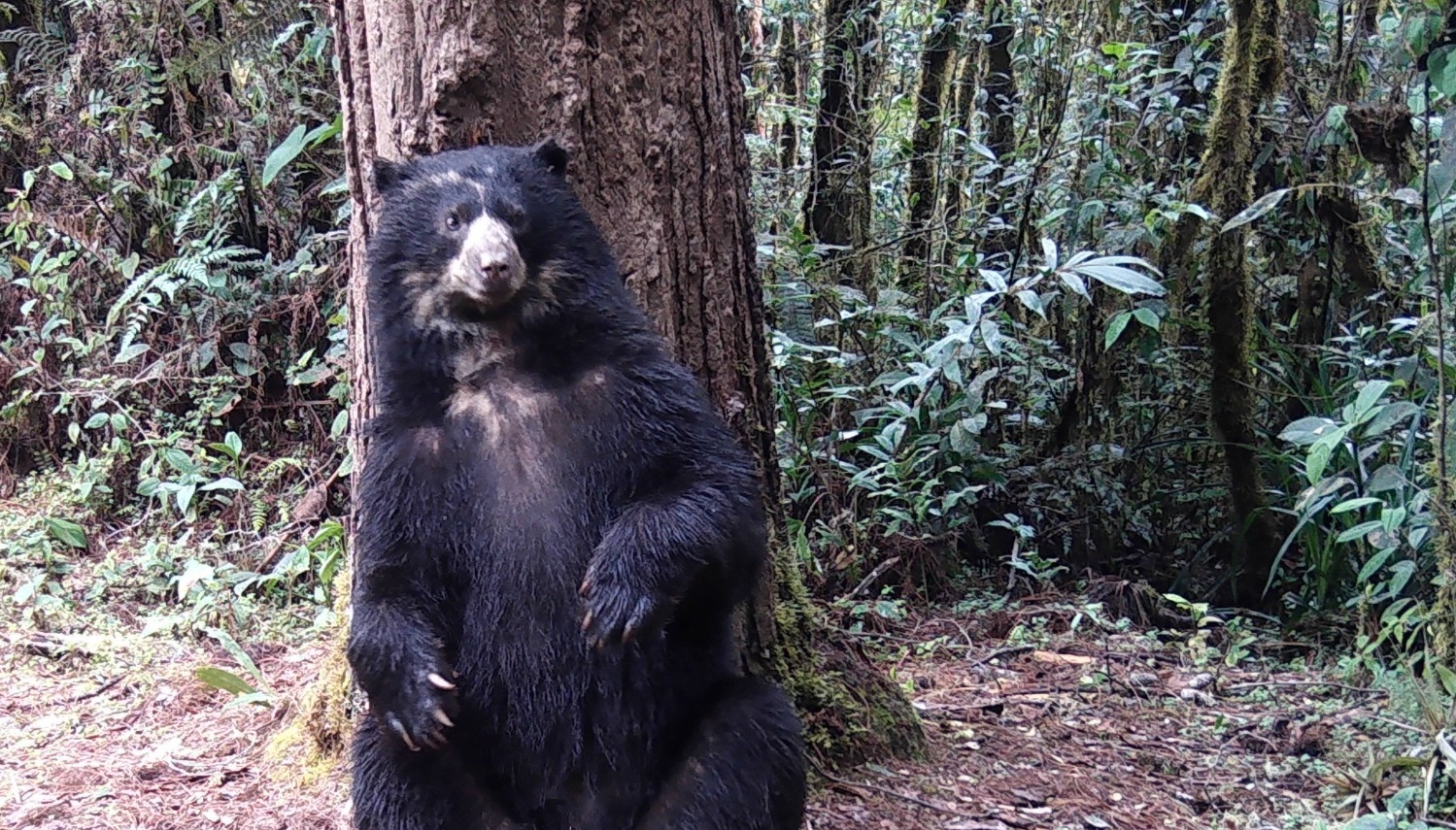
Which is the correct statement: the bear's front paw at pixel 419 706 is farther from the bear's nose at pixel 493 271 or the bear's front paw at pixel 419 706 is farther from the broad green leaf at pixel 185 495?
the broad green leaf at pixel 185 495

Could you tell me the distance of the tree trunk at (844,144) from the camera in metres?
8.37

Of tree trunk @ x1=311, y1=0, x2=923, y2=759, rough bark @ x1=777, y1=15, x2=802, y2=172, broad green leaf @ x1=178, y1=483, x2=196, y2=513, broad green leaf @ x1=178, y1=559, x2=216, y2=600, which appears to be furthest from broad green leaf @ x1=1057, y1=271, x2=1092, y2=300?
broad green leaf @ x1=178, y1=483, x2=196, y2=513

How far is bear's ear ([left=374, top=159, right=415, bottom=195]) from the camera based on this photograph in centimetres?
320

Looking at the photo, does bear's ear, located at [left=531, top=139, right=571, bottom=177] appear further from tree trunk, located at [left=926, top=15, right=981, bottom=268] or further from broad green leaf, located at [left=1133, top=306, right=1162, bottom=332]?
tree trunk, located at [left=926, top=15, right=981, bottom=268]

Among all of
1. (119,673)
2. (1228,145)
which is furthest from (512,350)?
(1228,145)

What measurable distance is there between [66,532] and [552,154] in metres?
4.92

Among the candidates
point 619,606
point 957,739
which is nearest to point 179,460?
point 957,739

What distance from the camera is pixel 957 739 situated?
4.37m

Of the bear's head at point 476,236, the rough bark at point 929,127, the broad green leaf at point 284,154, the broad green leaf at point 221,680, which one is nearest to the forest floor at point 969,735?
the broad green leaf at point 221,680

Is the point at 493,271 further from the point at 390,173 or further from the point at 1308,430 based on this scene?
the point at 1308,430

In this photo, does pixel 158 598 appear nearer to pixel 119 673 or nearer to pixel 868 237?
pixel 119 673

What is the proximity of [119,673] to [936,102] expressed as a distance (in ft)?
20.2

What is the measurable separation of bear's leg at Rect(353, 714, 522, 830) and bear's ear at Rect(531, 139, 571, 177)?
1496mm

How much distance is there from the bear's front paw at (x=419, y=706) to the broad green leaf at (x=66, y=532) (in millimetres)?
4642
